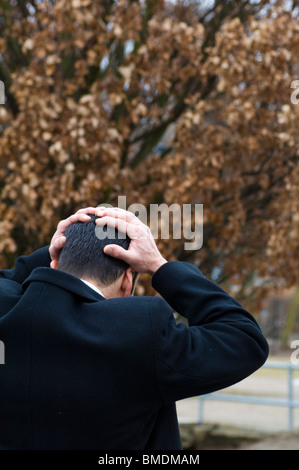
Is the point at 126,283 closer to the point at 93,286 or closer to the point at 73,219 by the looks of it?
the point at 93,286

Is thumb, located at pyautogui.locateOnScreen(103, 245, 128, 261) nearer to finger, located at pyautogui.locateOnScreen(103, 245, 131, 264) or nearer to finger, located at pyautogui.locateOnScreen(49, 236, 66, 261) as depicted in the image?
finger, located at pyautogui.locateOnScreen(103, 245, 131, 264)

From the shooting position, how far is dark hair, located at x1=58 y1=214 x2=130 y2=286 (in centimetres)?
168

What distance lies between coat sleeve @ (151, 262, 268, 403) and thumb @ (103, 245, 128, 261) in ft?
0.49

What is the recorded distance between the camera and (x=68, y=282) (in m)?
1.62

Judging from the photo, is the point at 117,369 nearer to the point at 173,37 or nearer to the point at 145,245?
the point at 145,245

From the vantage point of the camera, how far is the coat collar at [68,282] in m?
1.61

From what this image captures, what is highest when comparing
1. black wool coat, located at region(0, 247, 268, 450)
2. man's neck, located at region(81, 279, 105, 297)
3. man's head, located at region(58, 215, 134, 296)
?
man's head, located at region(58, 215, 134, 296)

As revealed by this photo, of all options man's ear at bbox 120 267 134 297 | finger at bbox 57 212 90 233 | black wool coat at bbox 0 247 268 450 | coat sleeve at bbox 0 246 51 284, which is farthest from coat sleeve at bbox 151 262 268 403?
coat sleeve at bbox 0 246 51 284

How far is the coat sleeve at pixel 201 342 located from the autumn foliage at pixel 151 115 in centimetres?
354

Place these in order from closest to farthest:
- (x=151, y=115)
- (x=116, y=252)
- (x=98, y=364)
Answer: (x=98, y=364) → (x=116, y=252) → (x=151, y=115)

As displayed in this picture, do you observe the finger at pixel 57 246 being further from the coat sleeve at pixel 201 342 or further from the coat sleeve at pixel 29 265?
the coat sleeve at pixel 201 342

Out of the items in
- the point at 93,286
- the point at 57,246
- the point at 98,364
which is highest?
the point at 57,246

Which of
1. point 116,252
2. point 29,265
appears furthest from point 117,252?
point 29,265

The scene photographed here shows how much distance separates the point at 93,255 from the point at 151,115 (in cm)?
428
